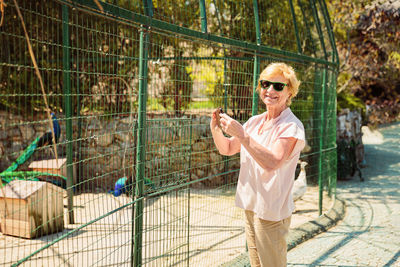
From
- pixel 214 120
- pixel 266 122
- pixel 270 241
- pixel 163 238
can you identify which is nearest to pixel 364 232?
pixel 163 238

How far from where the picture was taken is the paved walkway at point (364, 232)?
13.5ft

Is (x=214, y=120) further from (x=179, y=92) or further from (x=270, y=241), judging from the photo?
(x=179, y=92)

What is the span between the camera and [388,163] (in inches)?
393

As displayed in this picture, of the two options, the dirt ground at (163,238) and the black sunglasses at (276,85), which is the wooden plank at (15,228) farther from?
the black sunglasses at (276,85)

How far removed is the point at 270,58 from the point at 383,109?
1515 centimetres

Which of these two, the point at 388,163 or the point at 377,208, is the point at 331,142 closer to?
the point at 377,208

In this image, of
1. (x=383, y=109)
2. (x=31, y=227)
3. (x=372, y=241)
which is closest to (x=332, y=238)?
(x=372, y=241)

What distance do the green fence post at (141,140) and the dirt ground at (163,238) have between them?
17 centimetres

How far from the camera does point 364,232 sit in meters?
5.02

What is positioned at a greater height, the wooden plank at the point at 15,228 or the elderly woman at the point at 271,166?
the elderly woman at the point at 271,166

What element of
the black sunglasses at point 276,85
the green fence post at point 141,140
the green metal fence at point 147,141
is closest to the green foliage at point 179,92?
the green metal fence at point 147,141

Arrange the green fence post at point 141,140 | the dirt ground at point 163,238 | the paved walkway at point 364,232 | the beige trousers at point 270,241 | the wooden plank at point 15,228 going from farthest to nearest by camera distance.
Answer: the wooden plank at point 15,228 → the paved walkway at point 364,232 → the dirt ground at point 163,238 → the green fence post at point 141,140 → the beige trousers at point 270,241

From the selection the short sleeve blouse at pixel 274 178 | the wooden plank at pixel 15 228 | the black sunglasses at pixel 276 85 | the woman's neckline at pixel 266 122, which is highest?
the black sunglasses at pixel 276 85

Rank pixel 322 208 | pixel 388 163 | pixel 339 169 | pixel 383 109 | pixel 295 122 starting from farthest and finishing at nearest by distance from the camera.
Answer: pixel 383 109
pixel 388 163
pixel 339 169
pixel 322 208
pixel 295 122
